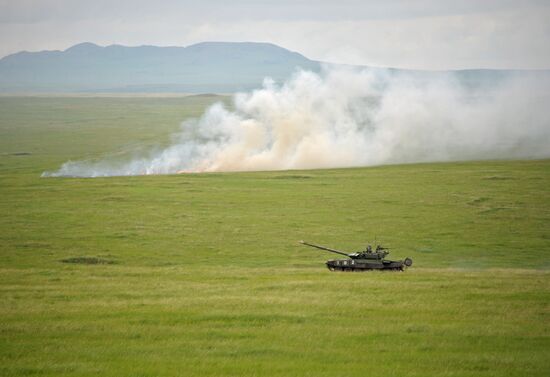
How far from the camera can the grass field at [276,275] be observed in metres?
19.2

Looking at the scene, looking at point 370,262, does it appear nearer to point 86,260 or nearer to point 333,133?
point 86,260

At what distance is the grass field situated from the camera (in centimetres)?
1920

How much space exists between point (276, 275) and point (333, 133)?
56.2 meters

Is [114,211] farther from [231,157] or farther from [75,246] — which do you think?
[231,157]

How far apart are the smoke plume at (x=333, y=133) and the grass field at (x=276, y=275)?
7.35m

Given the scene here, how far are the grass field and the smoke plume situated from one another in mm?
7351

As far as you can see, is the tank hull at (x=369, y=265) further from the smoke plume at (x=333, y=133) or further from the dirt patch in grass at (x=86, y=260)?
the smoke plume at (x=333, y=133)

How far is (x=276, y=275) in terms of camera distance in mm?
31969

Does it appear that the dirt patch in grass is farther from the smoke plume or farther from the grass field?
the smoke plume

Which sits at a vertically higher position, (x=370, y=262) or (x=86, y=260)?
(x=370, y=262)

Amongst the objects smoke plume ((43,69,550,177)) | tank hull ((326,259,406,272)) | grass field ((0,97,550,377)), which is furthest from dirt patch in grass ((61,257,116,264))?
smoke plume ((43,69,550,177))

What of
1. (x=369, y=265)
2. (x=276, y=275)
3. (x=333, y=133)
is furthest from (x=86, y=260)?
(x=333, y=133)

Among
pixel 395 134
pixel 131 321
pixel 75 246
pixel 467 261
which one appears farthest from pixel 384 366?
pixel 395 134

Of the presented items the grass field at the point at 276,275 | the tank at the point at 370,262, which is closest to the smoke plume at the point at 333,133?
the grass field at the point at 276,275
